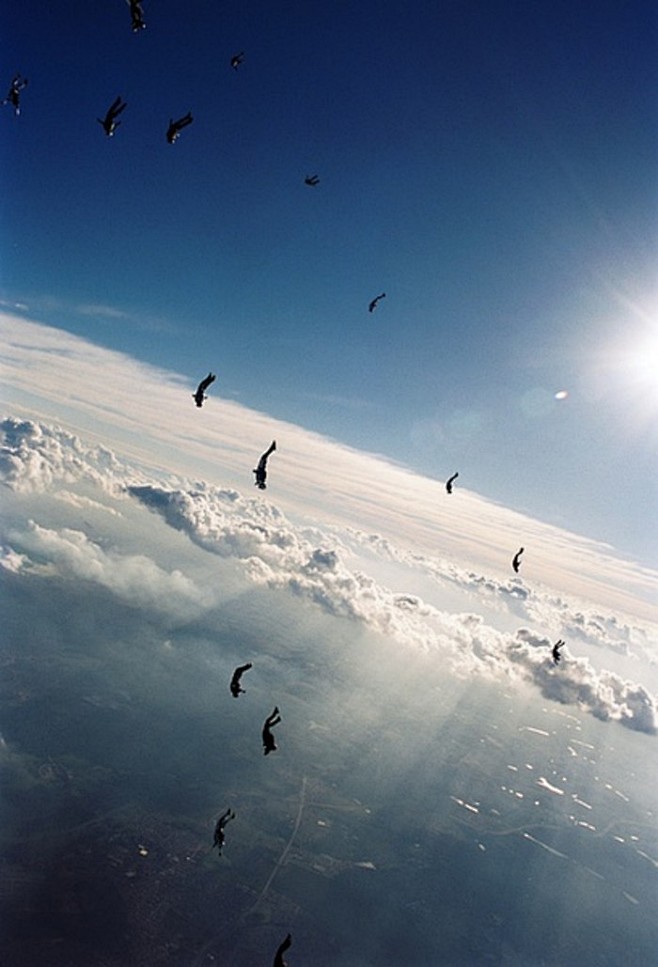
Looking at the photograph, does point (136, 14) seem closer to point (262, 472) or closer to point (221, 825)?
point (262, 472)

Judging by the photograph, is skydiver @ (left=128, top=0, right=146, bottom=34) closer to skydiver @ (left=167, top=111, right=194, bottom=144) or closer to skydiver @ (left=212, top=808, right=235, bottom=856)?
skydiver @ (left=167, top=111, right=194, bottom=144)

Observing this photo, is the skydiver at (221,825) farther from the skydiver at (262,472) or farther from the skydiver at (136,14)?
the skydiver at (136,14)

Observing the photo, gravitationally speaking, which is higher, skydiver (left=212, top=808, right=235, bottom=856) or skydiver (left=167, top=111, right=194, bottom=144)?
skydiver (left=167, top=111, right=194, bottom=144)

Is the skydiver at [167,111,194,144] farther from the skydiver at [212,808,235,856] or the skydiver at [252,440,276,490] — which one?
the skydiver at [212,808,235,856]

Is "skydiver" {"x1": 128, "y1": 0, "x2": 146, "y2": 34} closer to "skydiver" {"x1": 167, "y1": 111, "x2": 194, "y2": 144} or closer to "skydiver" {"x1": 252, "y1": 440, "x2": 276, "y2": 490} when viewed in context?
"skydiver" {"x1": 167, "y1": 111, "x2": 194, "y2": 144}

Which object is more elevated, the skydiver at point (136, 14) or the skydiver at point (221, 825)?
the skydiver at point (136, 14)

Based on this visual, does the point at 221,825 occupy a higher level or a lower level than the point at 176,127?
lower

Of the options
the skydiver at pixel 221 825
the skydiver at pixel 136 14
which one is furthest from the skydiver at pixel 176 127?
the skydiver at pixel 221 825

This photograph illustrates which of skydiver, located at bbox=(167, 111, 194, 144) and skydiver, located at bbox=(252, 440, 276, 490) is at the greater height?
skydiver, located at bbox=(167, 111, 194, 144)

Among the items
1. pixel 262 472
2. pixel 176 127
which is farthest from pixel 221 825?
pixel 176 127

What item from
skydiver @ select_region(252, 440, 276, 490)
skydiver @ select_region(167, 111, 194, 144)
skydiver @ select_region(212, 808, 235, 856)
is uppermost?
skydiver @ select_region(167, 111, 194, 144)

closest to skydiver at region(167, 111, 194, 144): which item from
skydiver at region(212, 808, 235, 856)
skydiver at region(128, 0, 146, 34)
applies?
skydiver at region(128, 0, 146, 34)

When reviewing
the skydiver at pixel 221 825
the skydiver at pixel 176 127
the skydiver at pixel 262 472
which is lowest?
the skydiver at pixel 221 825
